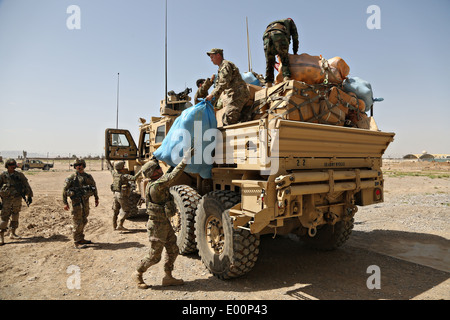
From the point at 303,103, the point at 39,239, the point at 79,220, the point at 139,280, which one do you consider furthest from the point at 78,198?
the point at 303,103

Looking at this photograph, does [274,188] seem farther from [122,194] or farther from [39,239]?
[39,239]

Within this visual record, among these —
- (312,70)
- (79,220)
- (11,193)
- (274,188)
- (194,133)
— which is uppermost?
(312,70)

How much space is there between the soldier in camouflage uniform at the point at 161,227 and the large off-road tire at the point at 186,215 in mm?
765

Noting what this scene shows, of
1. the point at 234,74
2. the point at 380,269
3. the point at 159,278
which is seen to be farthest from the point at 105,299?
the point at 380,269

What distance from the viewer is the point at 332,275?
3.98m

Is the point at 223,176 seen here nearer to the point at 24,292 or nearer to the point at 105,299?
the point at 105,299

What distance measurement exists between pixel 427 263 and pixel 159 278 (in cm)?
415

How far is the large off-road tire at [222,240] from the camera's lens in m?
3.49

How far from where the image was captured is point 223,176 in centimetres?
426

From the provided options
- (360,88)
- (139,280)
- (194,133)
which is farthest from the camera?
(360,88)

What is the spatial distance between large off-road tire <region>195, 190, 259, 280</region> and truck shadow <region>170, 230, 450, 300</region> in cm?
25

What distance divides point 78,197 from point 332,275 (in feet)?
15.9

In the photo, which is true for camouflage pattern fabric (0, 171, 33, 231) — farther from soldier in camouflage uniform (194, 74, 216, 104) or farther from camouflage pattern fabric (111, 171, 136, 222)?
soldier in camouflage uniform (194, 74, 216, 104)

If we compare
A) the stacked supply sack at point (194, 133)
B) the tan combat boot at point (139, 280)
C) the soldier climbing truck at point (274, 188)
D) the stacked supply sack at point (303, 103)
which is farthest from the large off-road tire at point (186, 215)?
the stacked supply sack at point (303, 103)
